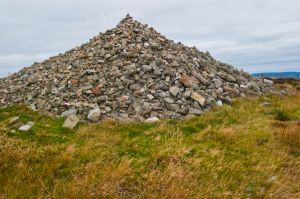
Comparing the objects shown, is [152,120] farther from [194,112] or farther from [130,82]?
[130,82]

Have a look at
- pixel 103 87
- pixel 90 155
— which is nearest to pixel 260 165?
pixel 90 155

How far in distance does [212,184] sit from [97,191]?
2270 mm

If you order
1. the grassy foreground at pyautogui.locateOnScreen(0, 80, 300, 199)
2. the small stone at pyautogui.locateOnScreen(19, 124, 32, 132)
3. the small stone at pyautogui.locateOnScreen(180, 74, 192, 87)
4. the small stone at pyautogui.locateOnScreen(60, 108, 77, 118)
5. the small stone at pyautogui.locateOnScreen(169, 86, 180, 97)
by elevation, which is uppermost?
the small stone at pyautogui.locateOnScreen(180, 74, 192, 87)

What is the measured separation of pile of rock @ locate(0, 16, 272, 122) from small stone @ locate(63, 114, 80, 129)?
2.35 ft

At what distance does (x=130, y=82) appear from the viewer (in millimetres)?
17109

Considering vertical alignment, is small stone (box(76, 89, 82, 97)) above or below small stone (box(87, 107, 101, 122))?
above

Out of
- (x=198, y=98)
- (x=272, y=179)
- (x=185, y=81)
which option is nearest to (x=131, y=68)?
(x=185, y=81)

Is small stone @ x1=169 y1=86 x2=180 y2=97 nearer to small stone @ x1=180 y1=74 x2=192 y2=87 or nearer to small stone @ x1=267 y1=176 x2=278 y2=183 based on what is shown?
small stone @ x1=180 y1=74 x2=192 y2=87

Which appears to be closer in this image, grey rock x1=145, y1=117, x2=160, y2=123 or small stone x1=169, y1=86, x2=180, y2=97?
grey rock x1=145, y1=117, x2=160, y2=123

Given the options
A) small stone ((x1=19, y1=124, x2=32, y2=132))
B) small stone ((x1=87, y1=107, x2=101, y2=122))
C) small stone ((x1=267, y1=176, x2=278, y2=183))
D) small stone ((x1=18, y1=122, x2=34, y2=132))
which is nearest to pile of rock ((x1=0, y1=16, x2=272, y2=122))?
small stone ((x1=87, y1=107, x2=101, y2=122))

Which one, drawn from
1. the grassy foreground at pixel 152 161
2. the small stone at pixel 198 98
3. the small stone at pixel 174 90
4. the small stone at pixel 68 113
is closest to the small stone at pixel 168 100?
the small stone at pixel 174 90

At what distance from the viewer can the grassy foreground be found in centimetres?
716

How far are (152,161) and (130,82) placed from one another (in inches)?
344

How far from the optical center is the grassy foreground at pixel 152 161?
716 centimetres
